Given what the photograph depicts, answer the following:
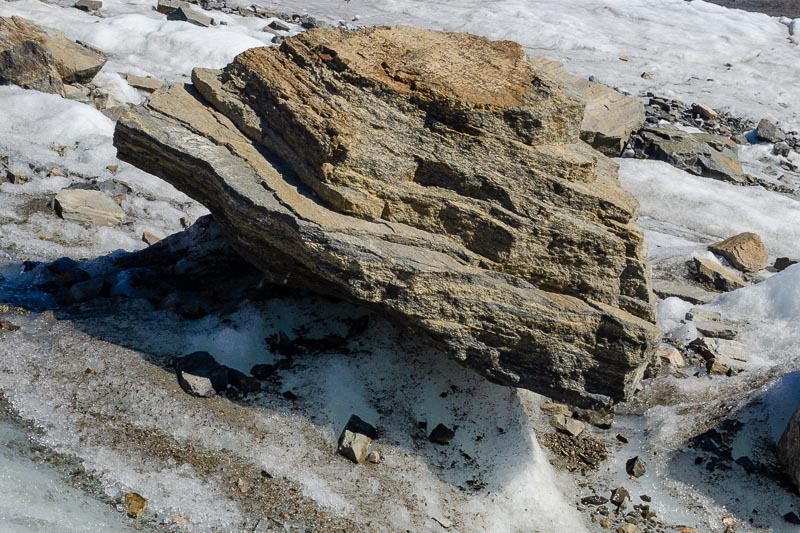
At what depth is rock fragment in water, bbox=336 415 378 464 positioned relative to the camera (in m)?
6.00

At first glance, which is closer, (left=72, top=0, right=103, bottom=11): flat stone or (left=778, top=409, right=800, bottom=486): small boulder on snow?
(left=778, top=409, right=800, bottom=486): small boulder on snow

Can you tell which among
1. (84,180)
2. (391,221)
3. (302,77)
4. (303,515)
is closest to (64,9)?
(84,180)

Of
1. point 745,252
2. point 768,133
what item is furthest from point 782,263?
point 768,133

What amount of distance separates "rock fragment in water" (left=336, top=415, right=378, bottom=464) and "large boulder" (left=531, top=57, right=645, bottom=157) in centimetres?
828

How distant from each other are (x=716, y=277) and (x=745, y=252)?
3.77ft

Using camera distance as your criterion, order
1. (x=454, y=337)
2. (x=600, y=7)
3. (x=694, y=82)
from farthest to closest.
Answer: (x=600, y=7) → (x=694, y=82) → (x=454, y=337)

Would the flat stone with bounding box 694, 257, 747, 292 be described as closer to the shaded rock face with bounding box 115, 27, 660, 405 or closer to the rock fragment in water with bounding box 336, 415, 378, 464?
the shaded rock face with bounding box 115, 27, 660, 405

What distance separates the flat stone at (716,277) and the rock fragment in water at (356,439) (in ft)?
19.4

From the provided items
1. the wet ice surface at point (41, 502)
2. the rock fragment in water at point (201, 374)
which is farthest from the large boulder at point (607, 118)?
the wet ice surface at point (41, 502)

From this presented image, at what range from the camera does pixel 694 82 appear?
19500 millimetres

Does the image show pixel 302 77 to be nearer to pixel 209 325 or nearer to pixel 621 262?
pixel 209 325

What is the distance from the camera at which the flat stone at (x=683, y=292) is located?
9.46 m

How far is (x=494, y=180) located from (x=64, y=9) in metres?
13.7

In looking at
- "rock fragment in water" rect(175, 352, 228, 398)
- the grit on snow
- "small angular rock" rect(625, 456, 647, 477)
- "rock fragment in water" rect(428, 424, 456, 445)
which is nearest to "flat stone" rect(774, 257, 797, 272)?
the grit on snow
